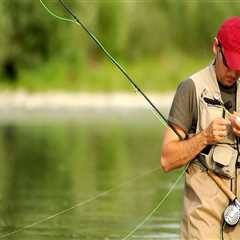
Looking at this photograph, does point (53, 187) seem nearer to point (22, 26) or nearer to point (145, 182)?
point (145, 182)

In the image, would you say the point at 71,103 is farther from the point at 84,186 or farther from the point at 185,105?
the point at 185,105

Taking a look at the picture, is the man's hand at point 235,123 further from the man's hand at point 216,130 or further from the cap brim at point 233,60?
the cap brim at point 233,60

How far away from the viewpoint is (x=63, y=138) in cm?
2727

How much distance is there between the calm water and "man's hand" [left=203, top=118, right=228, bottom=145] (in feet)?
15.2

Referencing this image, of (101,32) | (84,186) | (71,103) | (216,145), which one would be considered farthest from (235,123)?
(101,32)

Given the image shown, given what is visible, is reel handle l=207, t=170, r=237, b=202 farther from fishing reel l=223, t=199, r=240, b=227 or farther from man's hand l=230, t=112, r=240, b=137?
man's hand l=230, t=112, r=240, b=137

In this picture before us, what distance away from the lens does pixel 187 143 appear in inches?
232

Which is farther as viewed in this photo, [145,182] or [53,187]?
[145,182]

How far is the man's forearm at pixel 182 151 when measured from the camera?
586cm

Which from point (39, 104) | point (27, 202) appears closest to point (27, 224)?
point (27, 202)

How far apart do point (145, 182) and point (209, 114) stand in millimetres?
10398

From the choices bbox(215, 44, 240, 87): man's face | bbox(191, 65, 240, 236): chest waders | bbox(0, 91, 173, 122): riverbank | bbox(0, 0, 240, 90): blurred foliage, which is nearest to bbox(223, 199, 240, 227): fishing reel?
bbox(191, 65, 240, 236): chest waders

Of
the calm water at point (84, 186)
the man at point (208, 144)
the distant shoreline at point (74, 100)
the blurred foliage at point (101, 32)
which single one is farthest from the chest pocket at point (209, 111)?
the distant shoreline at point (74, 100)

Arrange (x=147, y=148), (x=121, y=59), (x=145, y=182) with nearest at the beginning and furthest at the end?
(x=145, y=182) → (x=147, y=148) → (x=121, y=59)
